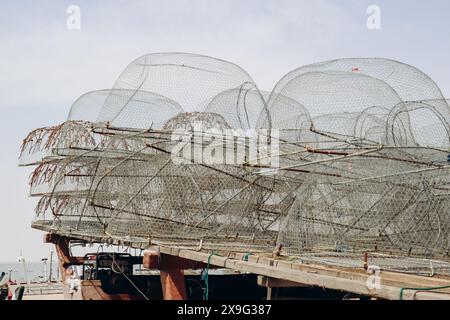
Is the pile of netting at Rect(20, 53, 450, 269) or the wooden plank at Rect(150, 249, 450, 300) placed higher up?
the pile of netting at Rect(20, 53, 450, 269)

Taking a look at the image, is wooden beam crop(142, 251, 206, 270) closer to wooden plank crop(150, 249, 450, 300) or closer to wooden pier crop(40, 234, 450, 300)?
wooden pier crop(40, 234, 450, 300)

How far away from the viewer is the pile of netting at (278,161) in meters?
8.53

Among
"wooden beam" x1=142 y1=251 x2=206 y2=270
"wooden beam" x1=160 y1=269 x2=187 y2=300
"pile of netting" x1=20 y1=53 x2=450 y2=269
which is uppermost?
"pile of netting" x1=20 y1=53 x2=450 y2=269

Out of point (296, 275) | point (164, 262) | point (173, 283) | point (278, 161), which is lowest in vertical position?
point (173, 283)

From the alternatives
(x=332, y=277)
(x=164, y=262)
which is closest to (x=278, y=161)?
(x=164, y=262)

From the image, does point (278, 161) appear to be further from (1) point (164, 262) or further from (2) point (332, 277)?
(2) point (332, 277)

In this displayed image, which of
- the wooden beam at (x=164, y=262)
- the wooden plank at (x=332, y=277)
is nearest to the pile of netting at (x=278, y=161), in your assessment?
the wooden beam at (x=164, y=262)

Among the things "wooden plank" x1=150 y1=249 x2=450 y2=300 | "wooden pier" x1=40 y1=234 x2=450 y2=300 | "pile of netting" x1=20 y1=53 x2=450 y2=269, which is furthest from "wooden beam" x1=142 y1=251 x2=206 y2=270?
"wooden plank" x1=150 y1=249 x2=450 y2=300

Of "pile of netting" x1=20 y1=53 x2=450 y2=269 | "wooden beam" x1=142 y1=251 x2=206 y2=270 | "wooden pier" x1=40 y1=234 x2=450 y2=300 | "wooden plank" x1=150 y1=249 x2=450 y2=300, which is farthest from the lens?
"wooden beam" x1=142 y1=251 x2=206 y2=270

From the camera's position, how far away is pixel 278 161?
9555 millimetres

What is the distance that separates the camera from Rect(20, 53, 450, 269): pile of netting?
336 inches

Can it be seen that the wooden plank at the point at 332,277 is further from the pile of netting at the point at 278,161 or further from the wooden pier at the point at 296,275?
the pile of netting at the point at 278,161
